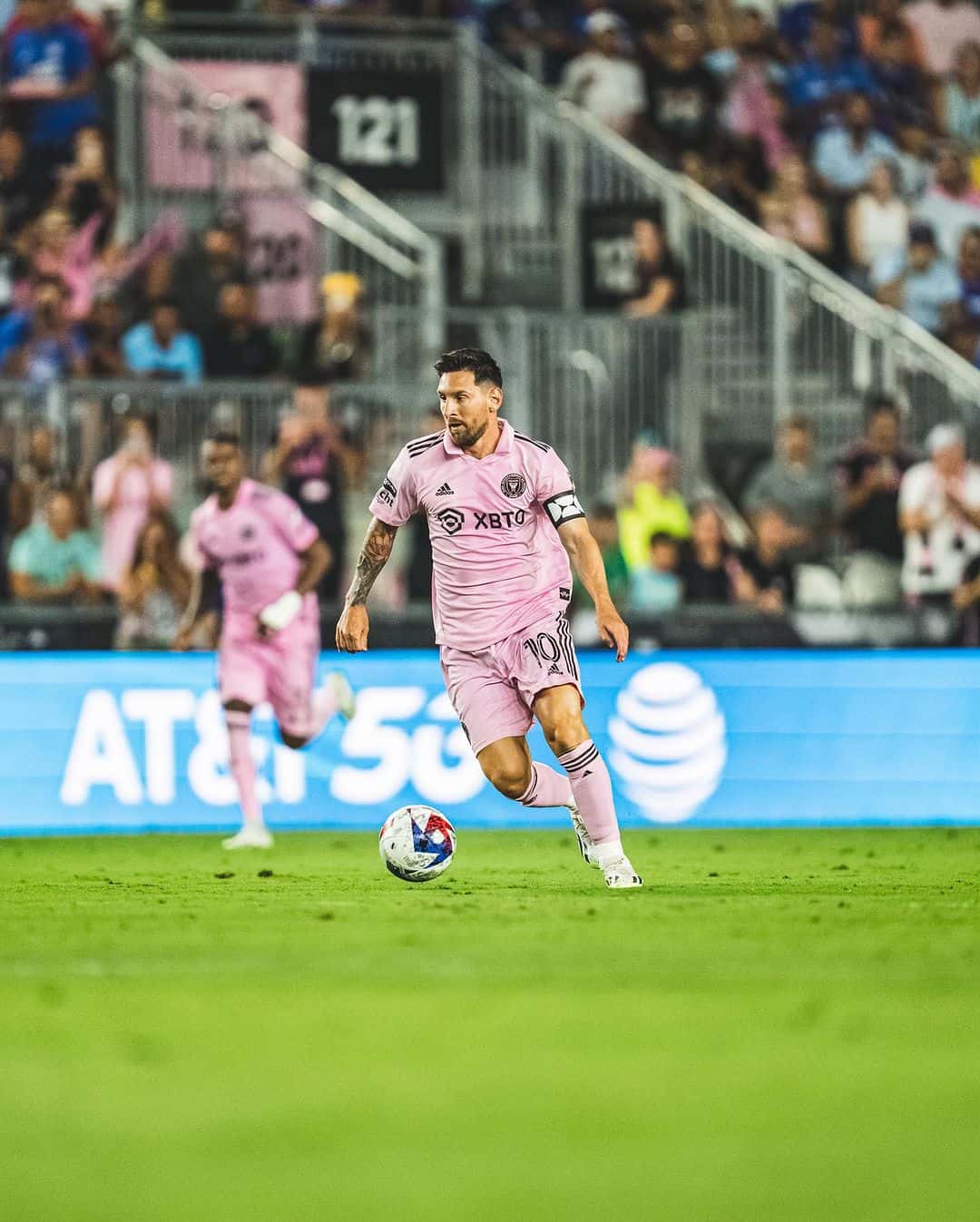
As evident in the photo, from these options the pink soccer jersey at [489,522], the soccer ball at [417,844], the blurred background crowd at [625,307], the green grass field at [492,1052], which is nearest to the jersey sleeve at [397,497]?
the pink soccer jersey at [489,522]

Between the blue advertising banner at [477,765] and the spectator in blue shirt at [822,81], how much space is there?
7811mm

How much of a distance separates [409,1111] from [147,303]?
14.0m

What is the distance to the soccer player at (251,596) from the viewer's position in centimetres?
1452

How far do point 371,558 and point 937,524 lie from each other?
857 centimetres

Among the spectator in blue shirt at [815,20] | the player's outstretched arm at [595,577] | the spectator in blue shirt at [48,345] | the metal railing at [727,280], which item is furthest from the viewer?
the spectator in blue shirt at [815,20]

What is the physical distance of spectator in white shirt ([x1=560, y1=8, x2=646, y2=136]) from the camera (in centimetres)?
2192

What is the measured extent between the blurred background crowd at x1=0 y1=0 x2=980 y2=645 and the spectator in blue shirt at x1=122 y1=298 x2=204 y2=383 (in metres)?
0.02

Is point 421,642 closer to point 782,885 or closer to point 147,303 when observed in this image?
point 147,303

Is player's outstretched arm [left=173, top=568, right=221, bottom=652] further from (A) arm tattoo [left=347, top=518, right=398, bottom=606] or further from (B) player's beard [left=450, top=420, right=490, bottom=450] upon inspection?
(B) player's beard [left=450, top=420, right=490, bottom=450]

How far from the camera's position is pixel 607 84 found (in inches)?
864

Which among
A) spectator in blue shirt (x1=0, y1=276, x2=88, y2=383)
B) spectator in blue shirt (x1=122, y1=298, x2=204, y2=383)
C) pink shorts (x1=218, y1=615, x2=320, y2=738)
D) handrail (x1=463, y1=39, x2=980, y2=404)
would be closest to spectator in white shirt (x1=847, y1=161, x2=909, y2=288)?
handrail (x1=463, y1=39, x2=980, y2=404)

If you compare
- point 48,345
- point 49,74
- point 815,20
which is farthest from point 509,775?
point 815,20

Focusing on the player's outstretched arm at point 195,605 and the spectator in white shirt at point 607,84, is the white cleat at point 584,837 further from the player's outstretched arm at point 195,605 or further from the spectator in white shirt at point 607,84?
the spectator in white shirt at point 607,84

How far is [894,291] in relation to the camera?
21562mm
